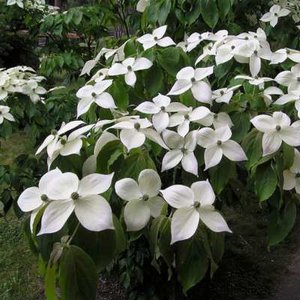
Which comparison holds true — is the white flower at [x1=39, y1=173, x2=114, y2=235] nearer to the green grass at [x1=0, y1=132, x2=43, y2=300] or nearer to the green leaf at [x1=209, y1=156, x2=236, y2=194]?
the green leaf at [x1=209, y1=156, x2=236, y2=194]

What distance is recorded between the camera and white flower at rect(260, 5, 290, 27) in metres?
2.54

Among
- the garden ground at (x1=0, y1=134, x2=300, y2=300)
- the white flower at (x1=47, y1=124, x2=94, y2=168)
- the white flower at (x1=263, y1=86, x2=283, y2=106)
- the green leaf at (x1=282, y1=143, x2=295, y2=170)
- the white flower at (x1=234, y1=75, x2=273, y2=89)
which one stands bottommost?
the garden ground at (x1=0, y1=134, x2=300, y2=300)

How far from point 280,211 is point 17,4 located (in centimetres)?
277

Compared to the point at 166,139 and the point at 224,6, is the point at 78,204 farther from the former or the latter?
the point at 224,6

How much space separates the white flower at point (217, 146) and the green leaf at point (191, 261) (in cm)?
22

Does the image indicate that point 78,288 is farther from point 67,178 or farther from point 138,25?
point 138,25

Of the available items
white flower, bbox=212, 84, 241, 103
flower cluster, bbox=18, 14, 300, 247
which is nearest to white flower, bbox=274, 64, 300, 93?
flower cluster, bbox=18, 14, 300, 247

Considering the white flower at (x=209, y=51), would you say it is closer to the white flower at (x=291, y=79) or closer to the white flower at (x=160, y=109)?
the white flower at (x=291, y=79)

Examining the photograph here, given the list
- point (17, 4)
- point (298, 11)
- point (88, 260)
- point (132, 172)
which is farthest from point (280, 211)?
point (17, 4)

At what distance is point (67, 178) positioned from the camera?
958 millimetres

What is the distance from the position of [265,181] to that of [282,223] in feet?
0.45

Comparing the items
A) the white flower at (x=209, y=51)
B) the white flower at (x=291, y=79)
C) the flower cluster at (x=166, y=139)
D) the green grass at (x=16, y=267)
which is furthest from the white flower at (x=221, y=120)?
the green grass at (x=16, y=267)

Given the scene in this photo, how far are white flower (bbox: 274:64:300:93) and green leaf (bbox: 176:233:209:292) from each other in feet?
2.18

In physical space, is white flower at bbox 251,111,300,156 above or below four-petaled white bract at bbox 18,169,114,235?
below
